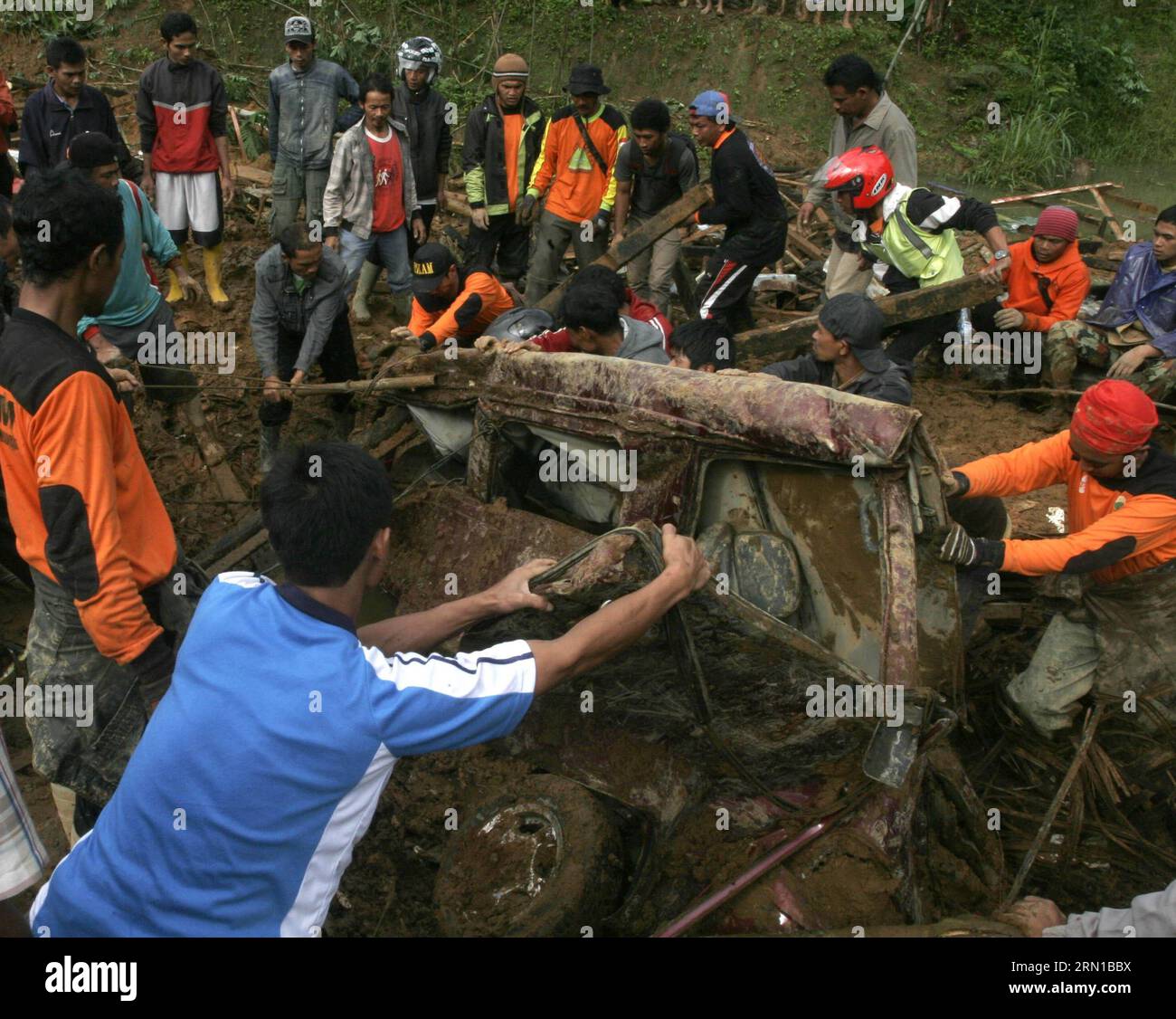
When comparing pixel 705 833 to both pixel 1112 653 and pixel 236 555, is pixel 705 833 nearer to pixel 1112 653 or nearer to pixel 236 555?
pixel 1112 653

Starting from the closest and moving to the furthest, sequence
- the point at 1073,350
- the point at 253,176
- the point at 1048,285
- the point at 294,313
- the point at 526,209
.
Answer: the point at 294,313
the point at 1073,350
the point at 1048,285
the point at 526,209
the point at 253,176

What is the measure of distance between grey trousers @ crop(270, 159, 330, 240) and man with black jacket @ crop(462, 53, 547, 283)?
42.7 inches

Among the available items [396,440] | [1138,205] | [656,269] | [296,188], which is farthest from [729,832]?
[1138,205]

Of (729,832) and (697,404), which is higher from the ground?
(697,404)

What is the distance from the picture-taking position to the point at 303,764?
207cm

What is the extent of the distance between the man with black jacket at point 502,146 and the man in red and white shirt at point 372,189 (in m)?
0.47

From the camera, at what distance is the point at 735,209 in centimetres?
645

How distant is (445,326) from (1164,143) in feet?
40.5

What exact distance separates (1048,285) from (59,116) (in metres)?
6.63

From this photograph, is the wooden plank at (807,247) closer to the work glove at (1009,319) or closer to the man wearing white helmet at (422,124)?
the work glove at (1009,319)

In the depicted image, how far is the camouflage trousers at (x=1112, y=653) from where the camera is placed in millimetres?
4039

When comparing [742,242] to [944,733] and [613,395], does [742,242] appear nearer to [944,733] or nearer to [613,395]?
[613,395]

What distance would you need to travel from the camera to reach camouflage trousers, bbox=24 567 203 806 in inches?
121

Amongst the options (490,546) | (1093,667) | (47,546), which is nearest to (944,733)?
(1093,667)
